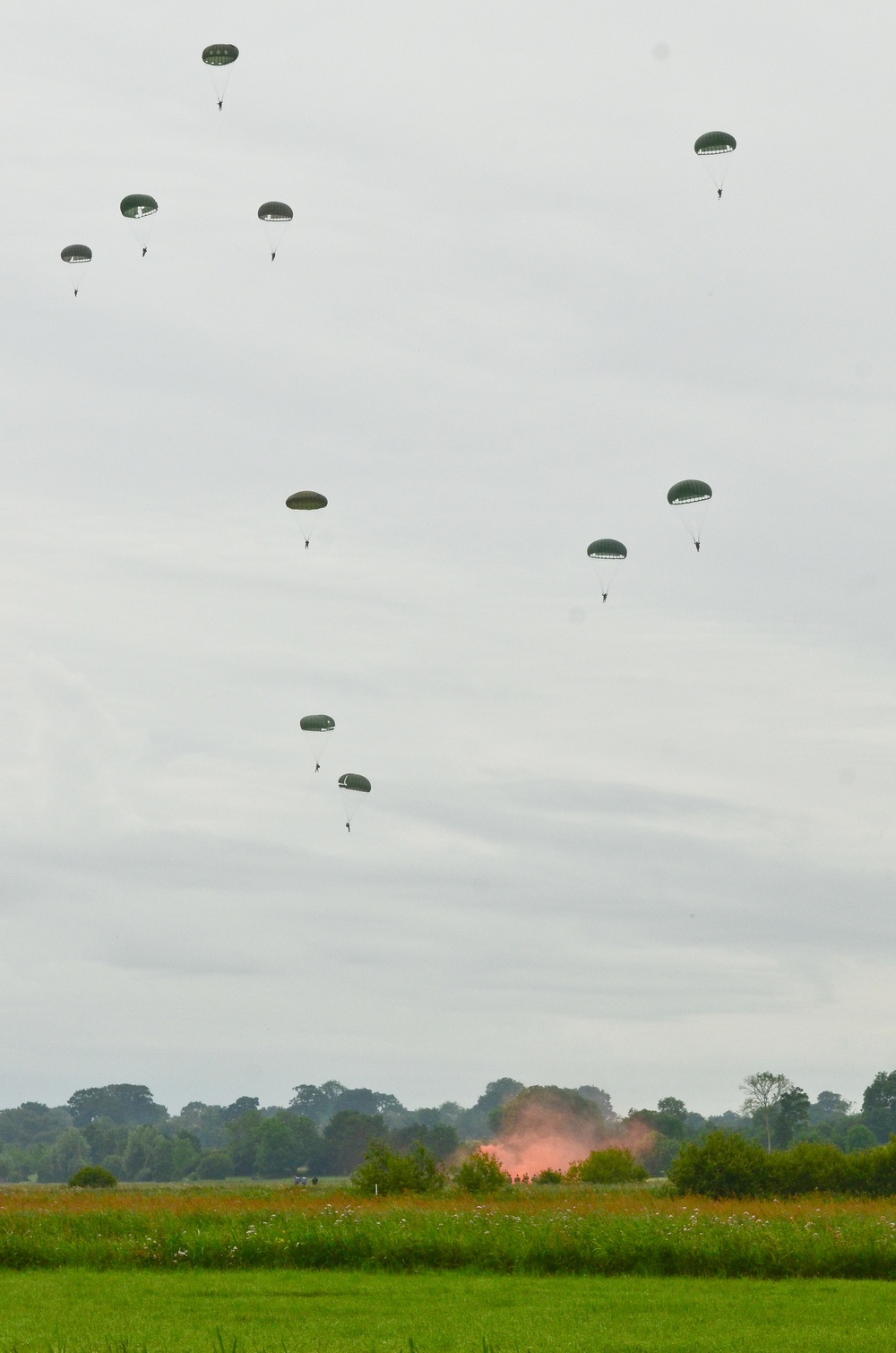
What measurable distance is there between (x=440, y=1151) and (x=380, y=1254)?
89.0 meters

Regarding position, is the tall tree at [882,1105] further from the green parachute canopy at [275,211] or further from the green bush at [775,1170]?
the green parachute canopy at [275,211]

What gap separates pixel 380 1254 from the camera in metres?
30.3

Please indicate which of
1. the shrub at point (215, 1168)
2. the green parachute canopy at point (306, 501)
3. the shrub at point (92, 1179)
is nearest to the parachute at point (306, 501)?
the green parachute canopy at point (306, 501)

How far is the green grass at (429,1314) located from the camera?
20.2 m

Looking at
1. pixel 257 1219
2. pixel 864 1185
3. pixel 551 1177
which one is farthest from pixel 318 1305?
pixel 551 1177

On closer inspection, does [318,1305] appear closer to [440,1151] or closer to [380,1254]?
[380,1254]

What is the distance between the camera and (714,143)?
1826 inches

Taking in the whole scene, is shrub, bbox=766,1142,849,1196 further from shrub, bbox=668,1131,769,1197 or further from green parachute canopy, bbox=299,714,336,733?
green parachute canopy, bbox=299,714,336,733

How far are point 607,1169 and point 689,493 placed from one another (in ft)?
94.0

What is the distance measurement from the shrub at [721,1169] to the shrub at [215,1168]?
272ft

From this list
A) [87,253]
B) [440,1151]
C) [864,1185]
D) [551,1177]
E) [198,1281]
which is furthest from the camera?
[440,1151]

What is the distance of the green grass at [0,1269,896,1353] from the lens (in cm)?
2016

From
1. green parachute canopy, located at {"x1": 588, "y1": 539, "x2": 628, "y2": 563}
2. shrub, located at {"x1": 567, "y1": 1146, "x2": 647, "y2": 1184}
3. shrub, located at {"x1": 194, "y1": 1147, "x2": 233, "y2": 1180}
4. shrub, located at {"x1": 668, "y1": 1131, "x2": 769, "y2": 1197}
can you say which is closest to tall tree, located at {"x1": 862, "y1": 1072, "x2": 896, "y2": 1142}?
shrub, located at {"x1": 194, "y1": 1147, "x2": 233, "y2": 1180}

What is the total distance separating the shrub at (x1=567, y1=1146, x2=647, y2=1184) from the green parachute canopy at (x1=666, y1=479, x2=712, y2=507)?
92.1 ft
